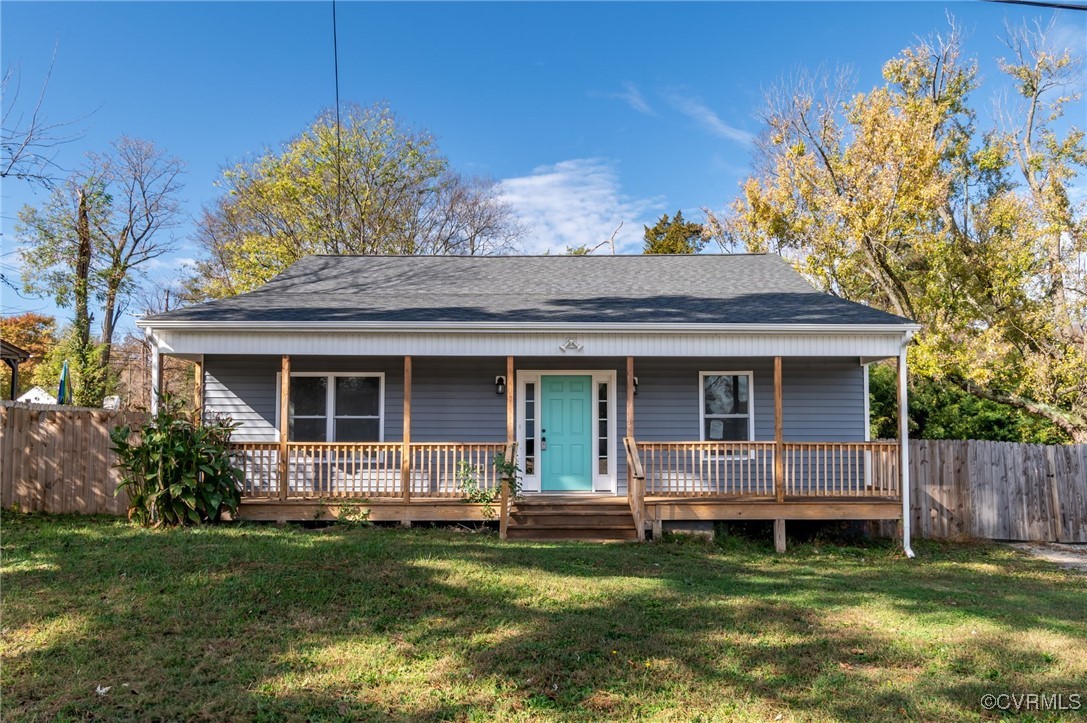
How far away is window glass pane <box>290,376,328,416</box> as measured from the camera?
1116 centimetres

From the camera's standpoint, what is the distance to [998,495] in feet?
35.4

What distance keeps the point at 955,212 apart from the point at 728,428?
10.1 meters

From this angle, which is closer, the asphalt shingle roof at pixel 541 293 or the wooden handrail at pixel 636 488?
the wooden handrail at pixel 636 488

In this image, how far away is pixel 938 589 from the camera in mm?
7191

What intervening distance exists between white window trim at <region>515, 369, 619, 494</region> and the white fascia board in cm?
162

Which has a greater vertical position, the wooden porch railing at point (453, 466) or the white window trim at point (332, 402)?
the white window trim at point (332, 402)

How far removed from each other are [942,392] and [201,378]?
1642 cm

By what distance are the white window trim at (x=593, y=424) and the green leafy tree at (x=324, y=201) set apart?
15988mm

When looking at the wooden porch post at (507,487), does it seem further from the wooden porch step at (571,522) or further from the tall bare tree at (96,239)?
the tall bare tree at (96,239)

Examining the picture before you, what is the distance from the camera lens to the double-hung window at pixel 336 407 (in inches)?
438

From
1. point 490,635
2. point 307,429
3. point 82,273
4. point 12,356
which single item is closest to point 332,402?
point 307,429

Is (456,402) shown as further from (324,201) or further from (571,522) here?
(324,201)

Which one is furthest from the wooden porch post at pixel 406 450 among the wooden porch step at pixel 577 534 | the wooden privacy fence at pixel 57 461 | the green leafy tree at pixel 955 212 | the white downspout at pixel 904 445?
the green leafy tree at pixel 955 212


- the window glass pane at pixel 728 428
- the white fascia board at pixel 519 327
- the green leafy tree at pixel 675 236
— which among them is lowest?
the window glass pane at pixel 728 428
